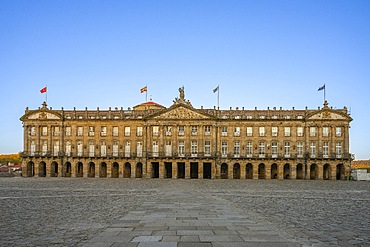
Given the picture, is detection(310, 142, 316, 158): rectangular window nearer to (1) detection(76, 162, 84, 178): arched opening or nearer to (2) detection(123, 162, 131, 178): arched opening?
(2) detection(123, 162, 131, 178): arched opening

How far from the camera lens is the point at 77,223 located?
12.6 m

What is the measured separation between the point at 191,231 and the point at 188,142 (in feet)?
168

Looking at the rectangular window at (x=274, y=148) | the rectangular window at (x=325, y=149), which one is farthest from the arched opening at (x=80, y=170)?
the rectangular window at (x=325, y=149)

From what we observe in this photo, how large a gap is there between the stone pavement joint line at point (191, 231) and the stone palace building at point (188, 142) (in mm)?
47290

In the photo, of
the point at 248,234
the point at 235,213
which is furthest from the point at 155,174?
the point at 248,234

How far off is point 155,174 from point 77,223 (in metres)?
53.5

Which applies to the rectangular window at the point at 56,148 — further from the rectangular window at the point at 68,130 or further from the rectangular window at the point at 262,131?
the rectangular window at the point at 262,131

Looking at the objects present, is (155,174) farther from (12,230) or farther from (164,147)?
(12,230)

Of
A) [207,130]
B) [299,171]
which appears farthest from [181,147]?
[299,171]

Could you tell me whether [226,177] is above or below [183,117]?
below

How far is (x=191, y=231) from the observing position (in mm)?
10703

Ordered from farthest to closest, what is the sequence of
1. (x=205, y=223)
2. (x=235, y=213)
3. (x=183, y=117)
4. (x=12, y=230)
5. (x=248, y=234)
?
(x=183, y=117)
(x=235, y=213)
(x=205, y=223)
(x=12, y=230)
(x=248, y=234)

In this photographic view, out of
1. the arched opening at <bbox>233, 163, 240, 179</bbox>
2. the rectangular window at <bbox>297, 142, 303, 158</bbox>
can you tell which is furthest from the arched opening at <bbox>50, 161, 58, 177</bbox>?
the rectangular window at <bbox>297, 142, 303, 158</bbox>

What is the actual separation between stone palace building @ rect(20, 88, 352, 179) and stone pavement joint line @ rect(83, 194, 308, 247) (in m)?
47.3
